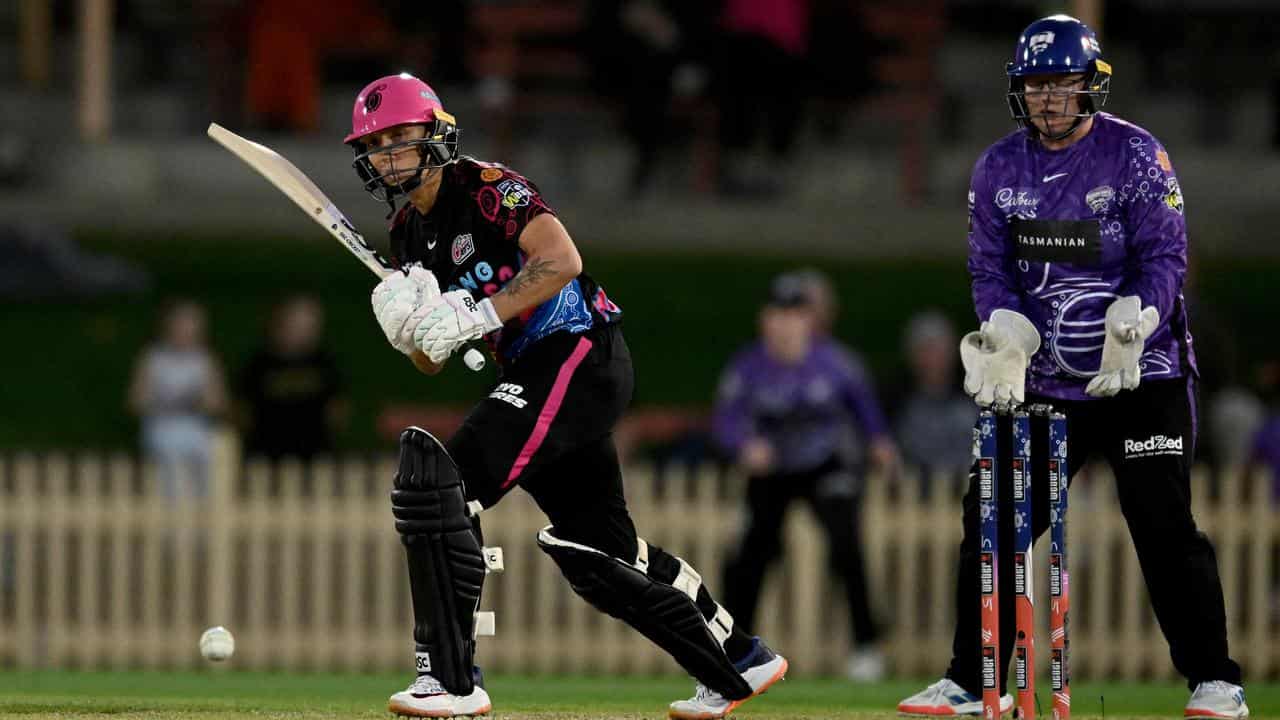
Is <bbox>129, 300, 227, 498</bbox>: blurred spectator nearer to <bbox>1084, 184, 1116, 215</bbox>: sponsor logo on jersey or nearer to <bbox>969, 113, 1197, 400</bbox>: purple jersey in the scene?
<bbox>969, 113, 1197, 400</bbox>: purple jersey

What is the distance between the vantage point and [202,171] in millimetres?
18516

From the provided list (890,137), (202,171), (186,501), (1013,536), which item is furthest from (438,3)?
(1013,536)

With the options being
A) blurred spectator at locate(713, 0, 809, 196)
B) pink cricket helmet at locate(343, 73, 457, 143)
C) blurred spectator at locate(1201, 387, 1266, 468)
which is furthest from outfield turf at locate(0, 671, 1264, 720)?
blurred spectator at locate(713, 0, 809, 196)

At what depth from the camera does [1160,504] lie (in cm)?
636

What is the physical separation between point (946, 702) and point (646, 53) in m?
9.77

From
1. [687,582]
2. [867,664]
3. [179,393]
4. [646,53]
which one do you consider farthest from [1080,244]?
[646,53]

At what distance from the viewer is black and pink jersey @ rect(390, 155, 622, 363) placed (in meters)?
6.35

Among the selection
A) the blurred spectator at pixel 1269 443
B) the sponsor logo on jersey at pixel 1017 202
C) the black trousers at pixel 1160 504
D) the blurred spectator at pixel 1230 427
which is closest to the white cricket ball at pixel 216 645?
the black trousers at pixel 1160 504

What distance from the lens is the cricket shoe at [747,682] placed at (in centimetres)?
654

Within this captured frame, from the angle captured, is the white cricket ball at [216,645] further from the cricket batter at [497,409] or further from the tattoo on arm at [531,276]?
the tattoo on arm at [531,276]

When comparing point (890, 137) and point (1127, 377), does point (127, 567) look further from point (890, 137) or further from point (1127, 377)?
point (890, 137)

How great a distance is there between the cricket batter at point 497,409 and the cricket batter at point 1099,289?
1083mm

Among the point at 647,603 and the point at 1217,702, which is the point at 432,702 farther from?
the point at 1217,702

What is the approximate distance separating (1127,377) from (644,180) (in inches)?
430
